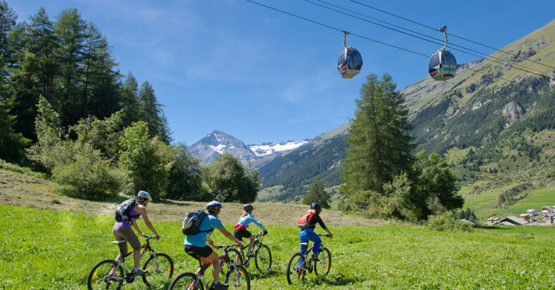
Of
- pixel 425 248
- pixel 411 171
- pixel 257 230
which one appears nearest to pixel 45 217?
pixel 257 230

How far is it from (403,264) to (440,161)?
55143 millimetres

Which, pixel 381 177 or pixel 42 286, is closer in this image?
pixel 42 286

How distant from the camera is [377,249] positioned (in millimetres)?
16797

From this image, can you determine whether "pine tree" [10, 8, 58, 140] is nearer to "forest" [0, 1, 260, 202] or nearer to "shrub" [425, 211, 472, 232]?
"forest" [0, 1, 260, 202]

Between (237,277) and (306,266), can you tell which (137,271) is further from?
(306,266)

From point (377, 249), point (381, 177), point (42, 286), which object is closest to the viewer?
point (42, 286)

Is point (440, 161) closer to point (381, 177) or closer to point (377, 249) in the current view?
point (381, 177)

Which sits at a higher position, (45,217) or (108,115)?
(108,115)

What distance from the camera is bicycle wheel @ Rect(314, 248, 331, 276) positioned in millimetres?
11344

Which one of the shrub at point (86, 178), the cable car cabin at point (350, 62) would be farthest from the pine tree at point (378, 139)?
the shrub at point (86, 178)

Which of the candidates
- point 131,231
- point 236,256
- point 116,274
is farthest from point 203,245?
point 236,256

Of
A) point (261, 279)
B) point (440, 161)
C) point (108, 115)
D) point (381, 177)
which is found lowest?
point (261, 279)

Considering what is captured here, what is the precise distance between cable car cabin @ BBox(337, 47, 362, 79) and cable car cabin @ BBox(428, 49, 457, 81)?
399 centimetres

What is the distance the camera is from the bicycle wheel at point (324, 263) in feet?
37.2
